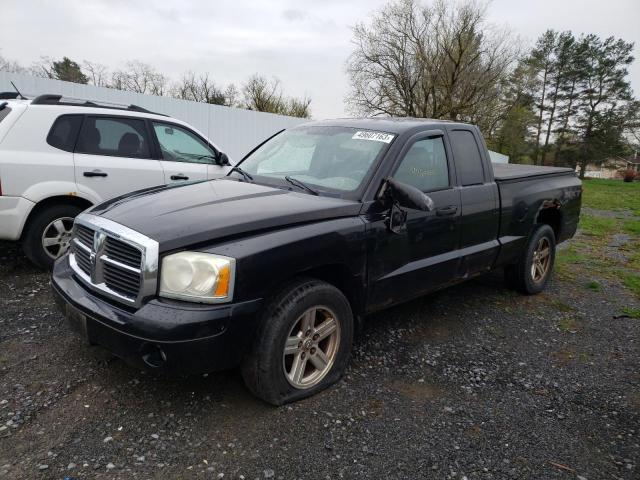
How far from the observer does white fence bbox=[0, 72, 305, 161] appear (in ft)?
34.9

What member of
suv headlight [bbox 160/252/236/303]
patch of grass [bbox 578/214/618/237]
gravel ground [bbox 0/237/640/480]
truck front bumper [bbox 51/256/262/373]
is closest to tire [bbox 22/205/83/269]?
gravel ground [bbox 0/237/640/480]

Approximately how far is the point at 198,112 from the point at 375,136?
11.8 meters

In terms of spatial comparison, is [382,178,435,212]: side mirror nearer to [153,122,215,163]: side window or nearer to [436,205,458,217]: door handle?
[436,205,458,217]: door handle

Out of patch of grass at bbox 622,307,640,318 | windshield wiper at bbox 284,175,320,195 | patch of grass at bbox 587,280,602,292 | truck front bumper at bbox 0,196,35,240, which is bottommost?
patch of grass at bbox 622,307,640,318

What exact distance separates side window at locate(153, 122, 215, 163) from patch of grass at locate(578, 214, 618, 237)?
8467 mm

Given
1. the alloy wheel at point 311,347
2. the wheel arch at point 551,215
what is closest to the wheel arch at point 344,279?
the alloy wheel at point 311,347

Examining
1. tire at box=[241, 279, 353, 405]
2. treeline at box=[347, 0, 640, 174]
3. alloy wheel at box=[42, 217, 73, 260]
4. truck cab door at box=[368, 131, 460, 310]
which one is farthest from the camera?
treeline at box=[347, 0, 640, 174]

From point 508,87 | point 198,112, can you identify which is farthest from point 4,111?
point 508,87

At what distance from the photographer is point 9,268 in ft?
16.6

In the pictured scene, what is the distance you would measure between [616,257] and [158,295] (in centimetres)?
792

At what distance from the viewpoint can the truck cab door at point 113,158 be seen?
5059mm

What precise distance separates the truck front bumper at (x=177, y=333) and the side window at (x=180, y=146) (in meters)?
3.57

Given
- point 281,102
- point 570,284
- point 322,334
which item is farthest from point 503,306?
point 281,102

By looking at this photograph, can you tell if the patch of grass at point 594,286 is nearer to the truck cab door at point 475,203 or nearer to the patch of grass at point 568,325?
the patch of grass at point 568,325
